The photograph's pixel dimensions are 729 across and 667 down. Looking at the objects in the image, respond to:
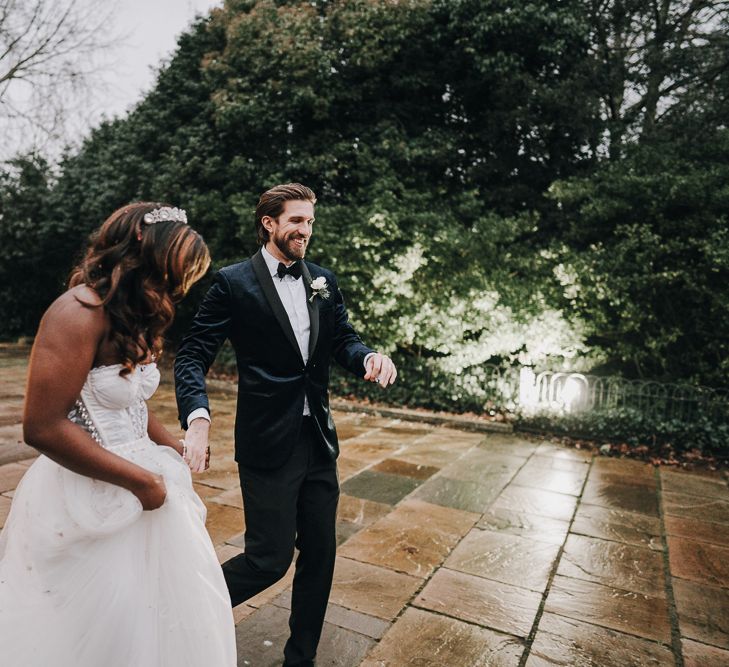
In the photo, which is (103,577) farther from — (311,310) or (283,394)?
(311,310)

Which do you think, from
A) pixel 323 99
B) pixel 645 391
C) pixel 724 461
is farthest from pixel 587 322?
pixel 323 99

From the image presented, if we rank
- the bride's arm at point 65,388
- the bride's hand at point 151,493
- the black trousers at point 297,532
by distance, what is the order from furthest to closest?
the black trousers at point 297,532, the bride's hand at point 151,493, the bride's arm at point 65,388

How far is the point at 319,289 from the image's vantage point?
2.45 metres

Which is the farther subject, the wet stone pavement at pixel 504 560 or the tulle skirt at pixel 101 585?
the wet stone pavement at pixel 504 560

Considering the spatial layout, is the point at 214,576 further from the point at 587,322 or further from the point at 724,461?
the point at 587,322

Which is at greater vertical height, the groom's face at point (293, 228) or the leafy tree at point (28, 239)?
the leafy tree at point (28, 239)

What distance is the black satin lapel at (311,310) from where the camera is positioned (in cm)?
237

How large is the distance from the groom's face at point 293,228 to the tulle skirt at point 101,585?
1.17 m

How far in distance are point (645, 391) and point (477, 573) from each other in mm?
5111

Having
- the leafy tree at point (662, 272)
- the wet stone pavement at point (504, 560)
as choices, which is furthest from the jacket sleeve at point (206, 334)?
the leafy tree at point (662, 272)

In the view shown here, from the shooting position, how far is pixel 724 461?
663 cm

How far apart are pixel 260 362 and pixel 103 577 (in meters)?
1.03

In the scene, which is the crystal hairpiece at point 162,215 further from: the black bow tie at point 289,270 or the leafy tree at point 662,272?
the leafy tree at point 662,272

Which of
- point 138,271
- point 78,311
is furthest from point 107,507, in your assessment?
point 138,271
